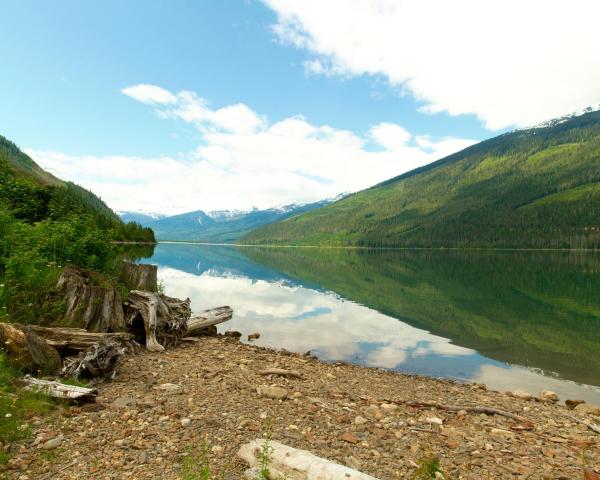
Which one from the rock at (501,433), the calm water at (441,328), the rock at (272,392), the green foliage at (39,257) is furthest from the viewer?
the calm water at (441,328)

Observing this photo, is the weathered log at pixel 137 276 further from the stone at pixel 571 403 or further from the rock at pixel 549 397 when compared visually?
the stone at pixel 571 403

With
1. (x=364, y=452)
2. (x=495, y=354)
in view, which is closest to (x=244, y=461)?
(x=364, y=452)

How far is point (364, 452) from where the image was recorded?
340 inches

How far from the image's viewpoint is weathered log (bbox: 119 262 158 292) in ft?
66.7

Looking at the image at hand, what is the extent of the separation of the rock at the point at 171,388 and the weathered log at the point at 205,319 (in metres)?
8.76

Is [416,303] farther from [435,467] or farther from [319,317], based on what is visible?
[435,467]

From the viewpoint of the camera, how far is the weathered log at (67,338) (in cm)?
1183

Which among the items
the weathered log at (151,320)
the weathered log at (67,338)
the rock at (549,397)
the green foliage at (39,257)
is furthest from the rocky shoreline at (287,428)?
the green foliage at (39,257)

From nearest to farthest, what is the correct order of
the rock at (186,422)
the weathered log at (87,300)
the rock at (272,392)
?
the rock at (186,422) < the rock at (272,392) < the weathered log at (87,300)

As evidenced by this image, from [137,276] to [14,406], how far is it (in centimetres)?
1243

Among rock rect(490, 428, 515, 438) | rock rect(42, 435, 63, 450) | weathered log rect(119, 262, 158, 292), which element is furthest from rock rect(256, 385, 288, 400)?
weathered log rect(119, 262, 158, 292)

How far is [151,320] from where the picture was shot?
54.7 ft

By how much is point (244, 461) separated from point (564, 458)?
294 inches

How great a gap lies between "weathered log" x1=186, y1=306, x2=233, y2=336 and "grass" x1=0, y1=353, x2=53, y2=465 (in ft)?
35.7
